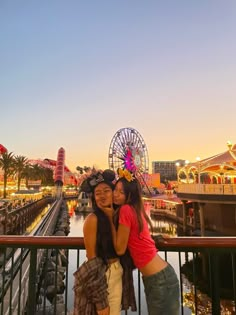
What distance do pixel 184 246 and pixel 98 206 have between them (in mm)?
1097

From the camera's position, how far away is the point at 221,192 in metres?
20.2

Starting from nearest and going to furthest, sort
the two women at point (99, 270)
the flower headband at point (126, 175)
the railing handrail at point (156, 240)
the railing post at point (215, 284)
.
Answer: the two women at point (99, 270) < the flower headband at point (126, 175) < the railing handrail at point (156, 240) < the railing post at point (215, 284)

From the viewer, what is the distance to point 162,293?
2.12 meters

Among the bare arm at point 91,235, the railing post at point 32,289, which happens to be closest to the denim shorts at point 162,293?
the bare arm at point 91,235

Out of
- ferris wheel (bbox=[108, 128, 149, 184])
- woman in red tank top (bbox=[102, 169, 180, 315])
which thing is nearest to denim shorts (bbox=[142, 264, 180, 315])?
woman in red tank top (bbox=[102, 169, 180, 315])

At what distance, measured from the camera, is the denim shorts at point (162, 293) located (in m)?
2.12

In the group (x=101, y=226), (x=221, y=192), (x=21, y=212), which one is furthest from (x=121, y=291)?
(x=21, y=212)

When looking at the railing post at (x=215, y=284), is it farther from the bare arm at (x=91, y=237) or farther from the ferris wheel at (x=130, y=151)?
the ferris wheel at (x=130, y=151)

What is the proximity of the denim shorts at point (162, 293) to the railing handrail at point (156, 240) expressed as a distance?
20.9 inches

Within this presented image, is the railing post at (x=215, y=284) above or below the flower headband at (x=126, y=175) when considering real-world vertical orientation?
below

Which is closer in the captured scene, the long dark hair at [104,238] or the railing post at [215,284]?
the long dark hair at [104,238]

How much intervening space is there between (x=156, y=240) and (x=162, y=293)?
61 centimetres

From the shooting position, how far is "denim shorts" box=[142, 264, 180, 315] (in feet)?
6.96

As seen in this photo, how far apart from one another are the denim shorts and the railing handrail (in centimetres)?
53
